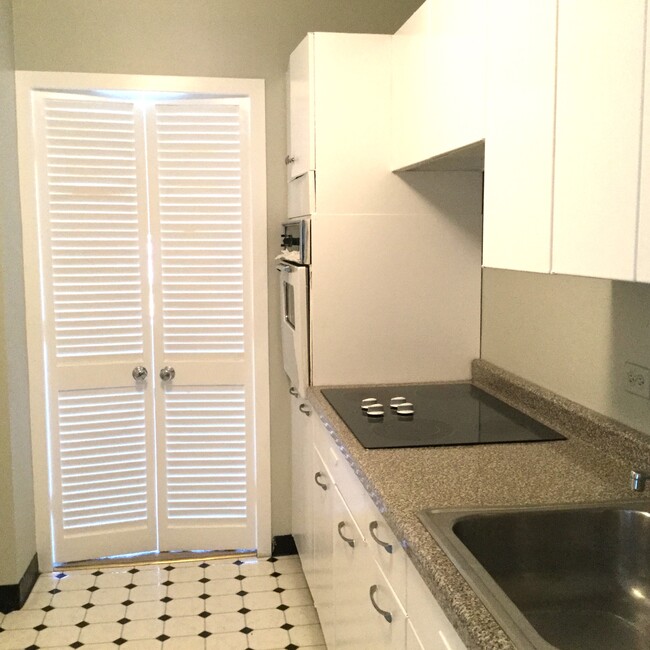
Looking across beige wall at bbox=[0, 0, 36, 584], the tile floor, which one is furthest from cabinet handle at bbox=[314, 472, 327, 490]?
beige wall at bbox=[0, 0, 36, 584]

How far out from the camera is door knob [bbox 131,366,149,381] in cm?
328

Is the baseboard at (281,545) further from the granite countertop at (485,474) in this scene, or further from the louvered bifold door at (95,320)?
the granite countertop at (485,474)

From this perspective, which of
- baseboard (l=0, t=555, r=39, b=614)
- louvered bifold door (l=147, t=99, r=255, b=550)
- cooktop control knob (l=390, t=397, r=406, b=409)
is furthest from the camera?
louvered bifold door (l=147, t=99, r=255, b=550)

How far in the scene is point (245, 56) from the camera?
3.16m

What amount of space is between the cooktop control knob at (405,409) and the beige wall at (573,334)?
0.43 metres

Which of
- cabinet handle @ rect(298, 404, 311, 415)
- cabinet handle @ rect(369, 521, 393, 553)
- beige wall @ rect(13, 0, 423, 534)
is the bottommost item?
cabinet handle @ rect(369, 521, 393, 553)

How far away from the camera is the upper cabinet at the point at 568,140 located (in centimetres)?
121

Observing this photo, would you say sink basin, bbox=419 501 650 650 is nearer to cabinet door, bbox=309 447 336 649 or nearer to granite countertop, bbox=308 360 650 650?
granite countertop, bbox=308 360 650 650

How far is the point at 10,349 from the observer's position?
2.90m

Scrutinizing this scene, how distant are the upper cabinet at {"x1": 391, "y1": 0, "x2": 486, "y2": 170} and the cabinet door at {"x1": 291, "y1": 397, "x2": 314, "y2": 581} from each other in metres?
1.06

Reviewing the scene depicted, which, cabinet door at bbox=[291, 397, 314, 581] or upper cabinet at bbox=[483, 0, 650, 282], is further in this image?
cabinet door at bbox=[291, 397, 314, 581]

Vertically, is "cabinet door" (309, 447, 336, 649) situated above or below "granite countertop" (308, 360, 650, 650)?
below

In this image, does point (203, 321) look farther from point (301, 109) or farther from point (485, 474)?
point (485, 474)

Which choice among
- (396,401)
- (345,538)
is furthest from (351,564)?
(396,401)
